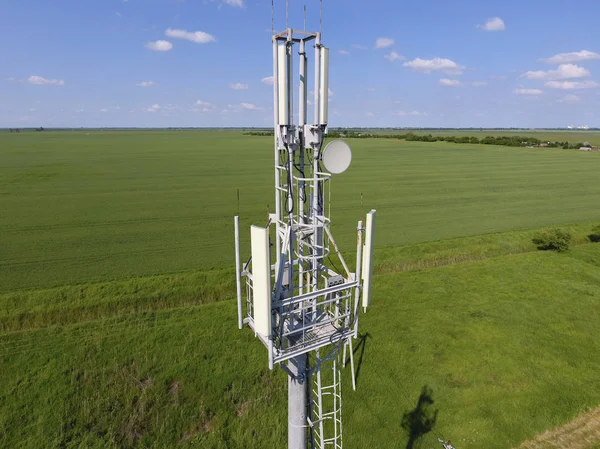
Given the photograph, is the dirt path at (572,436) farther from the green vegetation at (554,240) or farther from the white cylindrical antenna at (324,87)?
the green vegetation at (554,240)

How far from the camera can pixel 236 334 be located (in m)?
20.1

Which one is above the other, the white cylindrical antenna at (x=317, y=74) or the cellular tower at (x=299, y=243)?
the white cylindrical antenna at (x=317, y=74)

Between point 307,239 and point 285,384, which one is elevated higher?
point 307,239

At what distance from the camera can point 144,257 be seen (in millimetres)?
28469

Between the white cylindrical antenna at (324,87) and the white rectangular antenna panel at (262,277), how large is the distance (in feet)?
9.35

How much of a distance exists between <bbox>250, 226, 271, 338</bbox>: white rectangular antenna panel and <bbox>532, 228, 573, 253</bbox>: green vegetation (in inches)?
1417

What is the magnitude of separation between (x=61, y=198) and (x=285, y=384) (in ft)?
142

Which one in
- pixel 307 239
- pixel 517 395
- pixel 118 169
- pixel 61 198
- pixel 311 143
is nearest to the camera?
pixel 311 143

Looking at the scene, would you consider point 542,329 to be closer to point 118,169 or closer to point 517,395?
→ point 517,395

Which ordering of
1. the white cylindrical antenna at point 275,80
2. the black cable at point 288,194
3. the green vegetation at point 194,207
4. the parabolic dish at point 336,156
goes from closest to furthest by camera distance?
1. the white cylindrical antenna at point 275,80
2. the black cable at point 288,194
3. the parabolic dish at point 336,156
4. the green vegetation at point 194,207

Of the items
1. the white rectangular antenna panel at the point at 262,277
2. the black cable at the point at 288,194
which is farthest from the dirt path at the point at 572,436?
the black cable at the point at 288,194

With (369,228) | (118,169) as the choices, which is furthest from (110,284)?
(118,169)

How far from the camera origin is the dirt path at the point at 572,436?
1435 cm

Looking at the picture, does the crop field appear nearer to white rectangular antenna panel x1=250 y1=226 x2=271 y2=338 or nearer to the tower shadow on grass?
the tower shadow on grass
